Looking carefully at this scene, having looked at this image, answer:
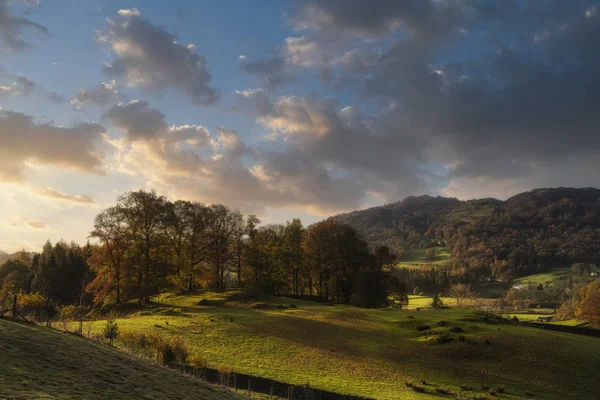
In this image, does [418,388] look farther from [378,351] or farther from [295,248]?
[295,248]

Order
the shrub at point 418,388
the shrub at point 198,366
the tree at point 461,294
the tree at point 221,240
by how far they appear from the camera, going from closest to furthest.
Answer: the shrub at point 198,366 → the shrub at point 418,388 → the tree at point 221,240 → the tree at point 461,294

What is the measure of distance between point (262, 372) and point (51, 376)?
1947cm

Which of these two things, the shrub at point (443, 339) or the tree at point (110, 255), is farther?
the tree at point (110, 255)

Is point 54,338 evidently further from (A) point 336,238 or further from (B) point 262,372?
(A) point 336,238

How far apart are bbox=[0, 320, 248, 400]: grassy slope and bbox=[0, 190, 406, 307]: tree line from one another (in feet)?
141

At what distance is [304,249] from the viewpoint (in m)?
92.3

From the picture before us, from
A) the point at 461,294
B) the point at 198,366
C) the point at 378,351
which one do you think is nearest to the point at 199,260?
the point at 378,351

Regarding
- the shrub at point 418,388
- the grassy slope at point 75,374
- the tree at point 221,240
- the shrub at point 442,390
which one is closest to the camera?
the grassy slope at point 75,374

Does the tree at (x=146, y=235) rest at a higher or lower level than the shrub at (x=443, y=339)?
higher

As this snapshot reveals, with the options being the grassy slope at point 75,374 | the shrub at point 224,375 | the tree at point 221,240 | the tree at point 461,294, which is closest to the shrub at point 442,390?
the shrub at point 224,375

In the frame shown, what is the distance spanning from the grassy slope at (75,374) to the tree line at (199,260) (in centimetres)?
4309

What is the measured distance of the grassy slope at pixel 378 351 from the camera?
3509 centimetres

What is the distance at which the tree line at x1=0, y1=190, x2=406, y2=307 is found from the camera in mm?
66938

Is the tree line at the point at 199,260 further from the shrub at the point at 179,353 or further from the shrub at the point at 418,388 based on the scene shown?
the shrub at the point at 418,388
